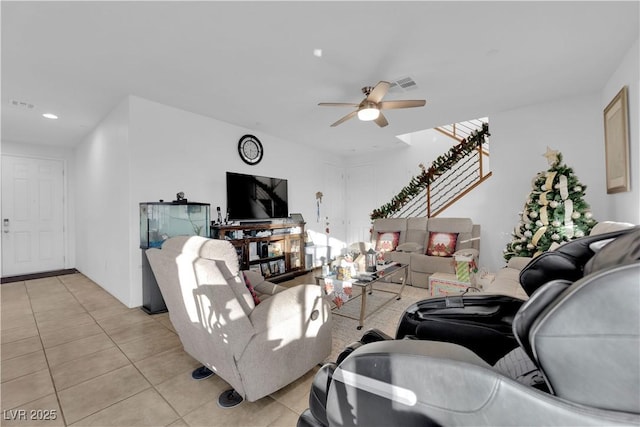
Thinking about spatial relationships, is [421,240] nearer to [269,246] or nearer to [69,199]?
[269,246]

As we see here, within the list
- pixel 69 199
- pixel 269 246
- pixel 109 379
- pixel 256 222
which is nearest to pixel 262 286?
pixel 109 379

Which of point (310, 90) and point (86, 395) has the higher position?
point (310, 90)

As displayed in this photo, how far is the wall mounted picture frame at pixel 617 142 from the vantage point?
249cm

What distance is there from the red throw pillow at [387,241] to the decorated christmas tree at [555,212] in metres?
1.91

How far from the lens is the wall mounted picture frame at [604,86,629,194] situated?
249 cm

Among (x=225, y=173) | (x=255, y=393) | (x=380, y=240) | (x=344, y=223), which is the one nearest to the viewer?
(x=255, y=393)

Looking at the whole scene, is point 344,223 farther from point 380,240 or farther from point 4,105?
point 4,105

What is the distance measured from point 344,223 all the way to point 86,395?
558 centimetres

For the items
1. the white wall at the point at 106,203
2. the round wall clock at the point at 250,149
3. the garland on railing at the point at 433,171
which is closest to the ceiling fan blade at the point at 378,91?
the round wall clock at the point at 250,149

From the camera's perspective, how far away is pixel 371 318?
2904 mm

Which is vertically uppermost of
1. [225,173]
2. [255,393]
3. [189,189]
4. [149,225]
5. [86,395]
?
[225,173]

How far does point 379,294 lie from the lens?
3713 mm

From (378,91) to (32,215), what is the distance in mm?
6675

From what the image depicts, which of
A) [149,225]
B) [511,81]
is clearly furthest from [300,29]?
[149,225]
